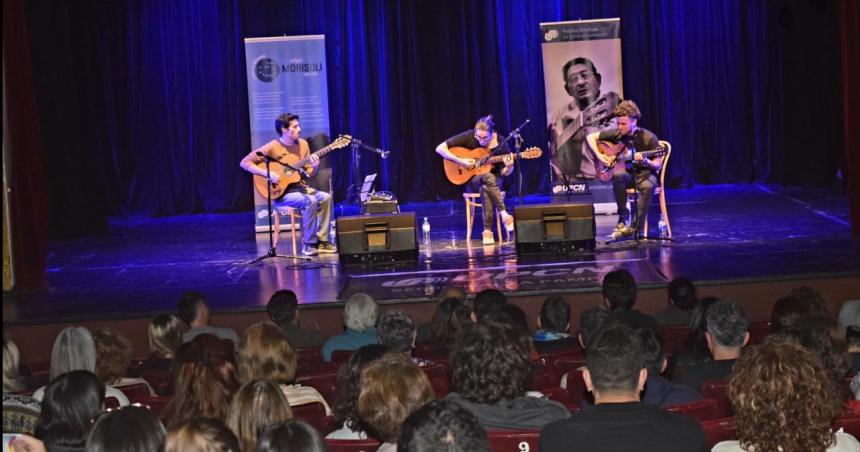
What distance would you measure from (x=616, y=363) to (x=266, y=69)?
34.3 feet

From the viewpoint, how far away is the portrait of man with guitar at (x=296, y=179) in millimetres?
10484

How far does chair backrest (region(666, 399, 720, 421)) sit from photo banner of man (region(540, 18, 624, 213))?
955cm

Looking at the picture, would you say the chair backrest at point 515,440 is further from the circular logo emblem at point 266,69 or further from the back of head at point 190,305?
the circular logo emblem at point 266,69

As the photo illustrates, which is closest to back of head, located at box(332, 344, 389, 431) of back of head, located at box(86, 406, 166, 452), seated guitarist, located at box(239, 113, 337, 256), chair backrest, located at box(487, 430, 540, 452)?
chair backrest, located at box(487, 430, 540, 452)

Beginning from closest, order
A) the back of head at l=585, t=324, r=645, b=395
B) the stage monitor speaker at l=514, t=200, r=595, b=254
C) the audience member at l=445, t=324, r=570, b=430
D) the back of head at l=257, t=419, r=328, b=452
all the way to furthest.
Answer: the back of head at l=257, t=419, r=328, b=452 → the back of head at l=585, t=324, r=645, b=395 → the audience member at l=445, t=324, r=570, b=430 → the stage monitor speaker at l=514, t=200, r=595, b=254

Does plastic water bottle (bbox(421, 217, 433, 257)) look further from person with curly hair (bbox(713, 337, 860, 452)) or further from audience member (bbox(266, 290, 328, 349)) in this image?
person with curly hair (bbox(713, 337, 860, 452))

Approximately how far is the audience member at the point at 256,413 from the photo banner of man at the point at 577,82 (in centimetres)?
1009

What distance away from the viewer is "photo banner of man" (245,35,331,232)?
1280 cm

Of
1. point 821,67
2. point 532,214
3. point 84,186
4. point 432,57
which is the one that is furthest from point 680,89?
point 84,186

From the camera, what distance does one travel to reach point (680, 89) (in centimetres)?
1506

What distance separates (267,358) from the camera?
14.1 feet

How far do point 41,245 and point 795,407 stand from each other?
7535mm

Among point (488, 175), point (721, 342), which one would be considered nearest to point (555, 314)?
point (721, 342)

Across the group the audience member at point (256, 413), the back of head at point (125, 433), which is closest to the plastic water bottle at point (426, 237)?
the audience member at point (256, 413)
